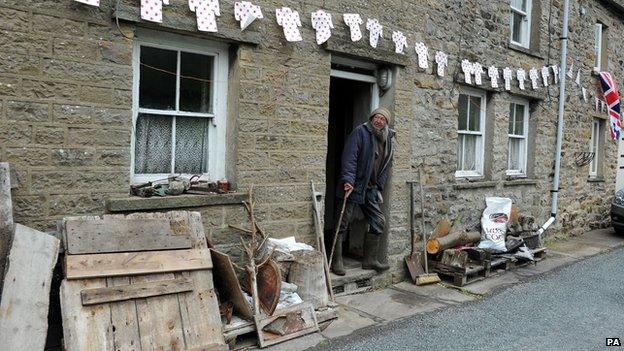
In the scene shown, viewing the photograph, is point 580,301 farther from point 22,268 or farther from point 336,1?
point 22,268

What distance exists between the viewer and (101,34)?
4.23 meters

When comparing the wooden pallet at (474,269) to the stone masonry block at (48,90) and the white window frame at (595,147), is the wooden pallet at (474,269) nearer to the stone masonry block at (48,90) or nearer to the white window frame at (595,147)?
the stone masonry block at (48,90)

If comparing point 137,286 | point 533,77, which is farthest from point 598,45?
point 137,286

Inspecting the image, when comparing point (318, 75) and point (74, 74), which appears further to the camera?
point (318, 75)

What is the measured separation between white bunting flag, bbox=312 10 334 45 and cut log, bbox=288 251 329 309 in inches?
93.8

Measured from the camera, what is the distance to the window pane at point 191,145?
4.99 meters

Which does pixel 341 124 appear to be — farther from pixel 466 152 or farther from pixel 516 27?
pixel 516 27

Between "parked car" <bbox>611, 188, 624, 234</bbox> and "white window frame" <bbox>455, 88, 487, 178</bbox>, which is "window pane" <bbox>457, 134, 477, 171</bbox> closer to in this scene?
"white window frame" <bbox>455, 88, 487, 178</bbox>

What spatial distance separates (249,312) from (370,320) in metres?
1.54

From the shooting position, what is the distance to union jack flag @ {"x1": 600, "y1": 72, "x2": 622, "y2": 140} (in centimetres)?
1224

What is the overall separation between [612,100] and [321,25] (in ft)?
32.8

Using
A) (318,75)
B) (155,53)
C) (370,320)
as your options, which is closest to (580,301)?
(370,320)

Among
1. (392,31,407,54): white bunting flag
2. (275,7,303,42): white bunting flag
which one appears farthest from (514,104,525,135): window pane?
(275,7,303,42): white bunting flag

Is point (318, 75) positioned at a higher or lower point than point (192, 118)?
higher
